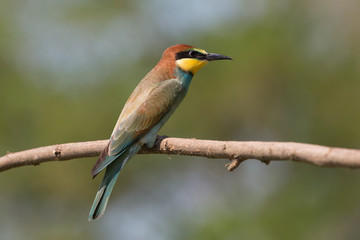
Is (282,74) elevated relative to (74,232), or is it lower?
elevated

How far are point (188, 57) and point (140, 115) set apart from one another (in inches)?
25.2

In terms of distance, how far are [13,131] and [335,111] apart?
4.04 meters

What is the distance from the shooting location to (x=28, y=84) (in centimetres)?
764

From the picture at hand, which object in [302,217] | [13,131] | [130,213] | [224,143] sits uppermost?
[224,143]

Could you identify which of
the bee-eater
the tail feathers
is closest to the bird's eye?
the bee-eater

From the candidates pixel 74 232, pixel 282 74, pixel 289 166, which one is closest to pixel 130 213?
pixel 74 232

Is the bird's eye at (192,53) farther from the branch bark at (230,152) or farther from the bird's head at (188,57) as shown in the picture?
the branch bark at (230,152)

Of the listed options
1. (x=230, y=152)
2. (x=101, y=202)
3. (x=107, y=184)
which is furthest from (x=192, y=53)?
(x=230, y=152)

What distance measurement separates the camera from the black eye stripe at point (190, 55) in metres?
3.74

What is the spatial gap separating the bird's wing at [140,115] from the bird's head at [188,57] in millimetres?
179

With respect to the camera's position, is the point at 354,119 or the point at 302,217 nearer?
the point at 302,217

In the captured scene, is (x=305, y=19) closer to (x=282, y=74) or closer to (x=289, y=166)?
(x=282, y=74)

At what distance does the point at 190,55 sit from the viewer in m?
3.75

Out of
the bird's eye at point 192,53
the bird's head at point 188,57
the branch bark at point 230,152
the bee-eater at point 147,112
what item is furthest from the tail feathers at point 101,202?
the bird's eye at point 192,53
